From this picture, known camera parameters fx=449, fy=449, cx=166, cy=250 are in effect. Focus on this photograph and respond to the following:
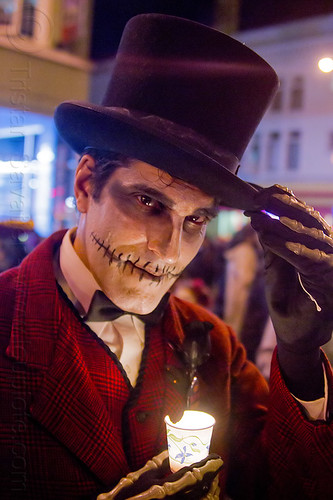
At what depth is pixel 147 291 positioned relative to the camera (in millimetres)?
1430

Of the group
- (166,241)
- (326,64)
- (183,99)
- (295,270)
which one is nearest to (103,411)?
(166,241)

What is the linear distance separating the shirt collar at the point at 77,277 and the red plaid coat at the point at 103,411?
0.06 m

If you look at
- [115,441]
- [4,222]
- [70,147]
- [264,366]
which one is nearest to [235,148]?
Answer: [70,147]

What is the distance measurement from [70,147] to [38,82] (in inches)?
14.1

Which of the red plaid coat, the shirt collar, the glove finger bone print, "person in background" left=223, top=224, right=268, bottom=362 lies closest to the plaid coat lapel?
the red plaid coat

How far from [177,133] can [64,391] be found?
32.7 inches

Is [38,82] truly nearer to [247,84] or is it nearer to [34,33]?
[34,33]

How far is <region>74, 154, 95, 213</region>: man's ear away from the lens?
5.00ft

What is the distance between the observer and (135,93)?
4.55ft

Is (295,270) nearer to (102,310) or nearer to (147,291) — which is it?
(147,291)

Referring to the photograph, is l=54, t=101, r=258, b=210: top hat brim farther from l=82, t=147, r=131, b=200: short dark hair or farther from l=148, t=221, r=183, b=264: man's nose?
l=148, t=221, r=183, b=264: man's nose

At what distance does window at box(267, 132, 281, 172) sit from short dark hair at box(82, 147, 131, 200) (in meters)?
8.47

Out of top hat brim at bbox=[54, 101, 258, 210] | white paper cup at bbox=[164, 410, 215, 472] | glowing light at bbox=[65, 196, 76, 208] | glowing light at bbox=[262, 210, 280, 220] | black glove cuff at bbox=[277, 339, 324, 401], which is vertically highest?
top hat brim at bbox=[54, 101, 258, 210]

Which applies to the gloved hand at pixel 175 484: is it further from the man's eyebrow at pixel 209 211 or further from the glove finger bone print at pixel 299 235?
the man's eyebrow at pixel 209 211
